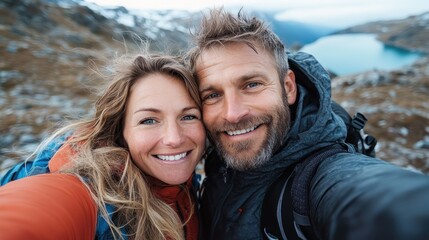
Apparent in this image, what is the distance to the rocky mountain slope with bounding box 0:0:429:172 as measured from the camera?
930 centimetres

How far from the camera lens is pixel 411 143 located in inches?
462

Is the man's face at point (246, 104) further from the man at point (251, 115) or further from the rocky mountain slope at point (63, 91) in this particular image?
the rocky mountain slope at point (63, 91)

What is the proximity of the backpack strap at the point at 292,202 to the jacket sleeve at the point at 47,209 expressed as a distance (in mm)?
1358

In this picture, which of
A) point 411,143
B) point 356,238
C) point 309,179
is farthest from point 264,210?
point 411,143

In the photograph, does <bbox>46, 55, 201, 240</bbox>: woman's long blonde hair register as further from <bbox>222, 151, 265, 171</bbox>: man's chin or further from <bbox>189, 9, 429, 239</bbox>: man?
<bbox>222, 151, 265, 171</bbox>: man's chin

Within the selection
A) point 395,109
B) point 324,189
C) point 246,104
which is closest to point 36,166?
point 246,104

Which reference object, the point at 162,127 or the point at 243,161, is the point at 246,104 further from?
the point at 162,127

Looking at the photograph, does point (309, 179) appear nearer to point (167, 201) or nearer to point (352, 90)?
point (167, 201)

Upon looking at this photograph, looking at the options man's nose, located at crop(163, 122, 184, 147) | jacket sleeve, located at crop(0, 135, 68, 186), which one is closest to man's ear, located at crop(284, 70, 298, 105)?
man's nose, located at crop(163, 122, 184, 147)

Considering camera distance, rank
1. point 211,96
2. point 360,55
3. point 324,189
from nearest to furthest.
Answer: point 324,189, point 211,96, point 360,55

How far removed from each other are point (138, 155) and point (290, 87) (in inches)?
68.7

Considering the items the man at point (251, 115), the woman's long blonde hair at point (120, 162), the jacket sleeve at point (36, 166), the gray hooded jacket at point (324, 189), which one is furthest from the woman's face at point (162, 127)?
the jacket sleeve at point (36, 166)

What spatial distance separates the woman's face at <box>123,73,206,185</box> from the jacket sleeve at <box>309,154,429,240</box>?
1446 mm

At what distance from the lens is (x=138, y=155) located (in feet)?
8.85
